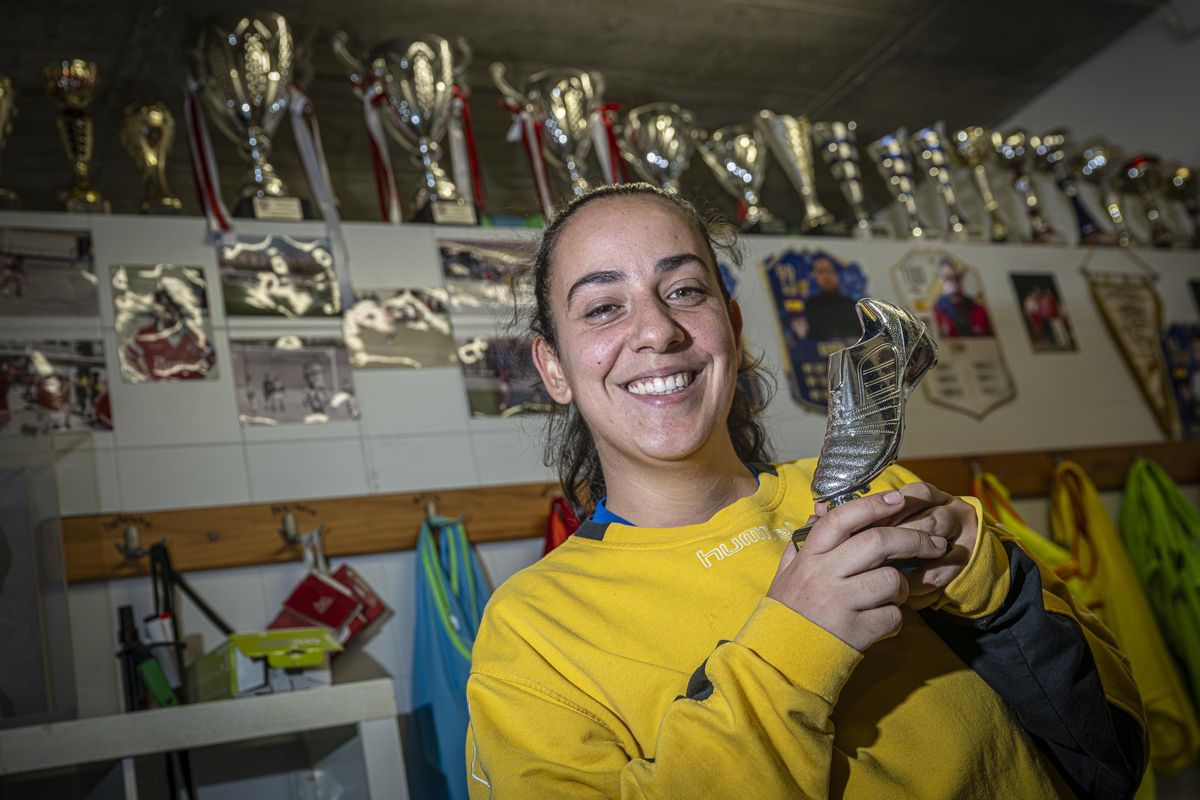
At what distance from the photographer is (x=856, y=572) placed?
0.87 metres

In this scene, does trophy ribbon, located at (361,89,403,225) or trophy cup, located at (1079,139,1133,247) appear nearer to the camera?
trophy ribbon, located at (361,89,403,225)

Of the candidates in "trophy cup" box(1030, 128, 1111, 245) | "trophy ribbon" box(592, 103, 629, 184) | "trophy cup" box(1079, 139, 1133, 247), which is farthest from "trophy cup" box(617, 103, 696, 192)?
"trophy cup" box(1079, 139, 1133, 247)

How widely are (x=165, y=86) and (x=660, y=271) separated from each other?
3.12 m

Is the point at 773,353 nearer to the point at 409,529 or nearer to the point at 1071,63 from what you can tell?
the point at 409,529

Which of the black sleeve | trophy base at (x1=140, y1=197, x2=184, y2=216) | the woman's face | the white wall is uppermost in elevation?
the white wall

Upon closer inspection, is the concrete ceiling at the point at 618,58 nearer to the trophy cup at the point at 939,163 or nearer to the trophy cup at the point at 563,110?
the trophy cup at the point at 563,110

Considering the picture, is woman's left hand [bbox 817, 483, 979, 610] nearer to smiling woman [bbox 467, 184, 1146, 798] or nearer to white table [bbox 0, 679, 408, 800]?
smiling woman [bbox 467, 184, 1146, 798]

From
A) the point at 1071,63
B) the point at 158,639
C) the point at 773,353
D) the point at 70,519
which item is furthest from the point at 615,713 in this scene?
the point at 1071,63

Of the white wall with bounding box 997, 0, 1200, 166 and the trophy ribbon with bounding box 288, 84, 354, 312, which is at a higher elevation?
the white wall with bounding box 997, 0, 1200, 166

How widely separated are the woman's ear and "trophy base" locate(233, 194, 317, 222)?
1319 millimetres

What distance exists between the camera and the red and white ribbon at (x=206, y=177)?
2.41 meters

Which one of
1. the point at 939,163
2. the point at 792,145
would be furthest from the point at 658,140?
the point at 939,163

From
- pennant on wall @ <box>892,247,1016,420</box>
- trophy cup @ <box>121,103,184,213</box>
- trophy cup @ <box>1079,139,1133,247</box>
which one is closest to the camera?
trophy cup @ <box>121,103,184,213</box>

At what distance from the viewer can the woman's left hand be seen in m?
0.93
